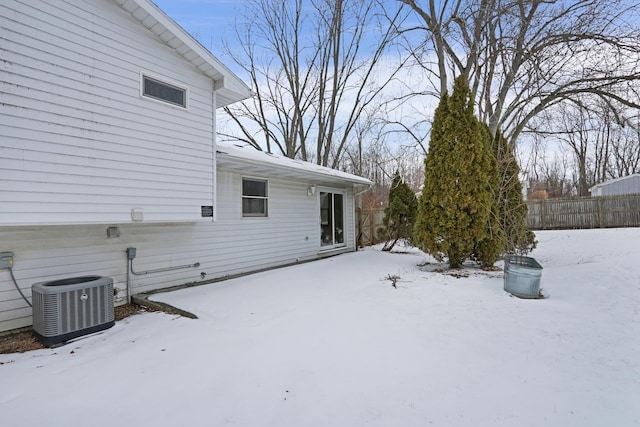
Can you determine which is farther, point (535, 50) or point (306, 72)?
point (306, 72)

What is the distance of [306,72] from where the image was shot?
691 inches

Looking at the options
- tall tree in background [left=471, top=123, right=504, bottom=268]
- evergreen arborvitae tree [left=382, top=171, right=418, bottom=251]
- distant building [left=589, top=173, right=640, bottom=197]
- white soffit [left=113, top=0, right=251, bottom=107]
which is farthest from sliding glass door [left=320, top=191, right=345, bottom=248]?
distant building [left=589, top=173, right=640, bottom=197]

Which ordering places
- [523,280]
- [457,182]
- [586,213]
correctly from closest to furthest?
[523,280] < [457,182] < [586,213]

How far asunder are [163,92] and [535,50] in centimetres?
946

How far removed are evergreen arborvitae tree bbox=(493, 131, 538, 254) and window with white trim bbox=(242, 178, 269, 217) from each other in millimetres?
5340

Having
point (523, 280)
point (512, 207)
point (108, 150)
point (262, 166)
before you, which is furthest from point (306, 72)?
point (523, 280)

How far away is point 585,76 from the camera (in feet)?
28.6

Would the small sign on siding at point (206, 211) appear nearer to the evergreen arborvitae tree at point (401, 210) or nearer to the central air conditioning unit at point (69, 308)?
the central air conditioning unit at point (69, 308)

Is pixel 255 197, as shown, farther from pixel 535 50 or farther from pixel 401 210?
pixel 535 50

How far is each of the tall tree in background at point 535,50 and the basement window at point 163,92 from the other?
5.93 metres

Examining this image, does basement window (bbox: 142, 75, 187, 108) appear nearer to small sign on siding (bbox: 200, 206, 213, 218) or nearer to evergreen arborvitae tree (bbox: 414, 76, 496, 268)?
Answer: small sign on siding (bbox: 200, 206, 213, 218)

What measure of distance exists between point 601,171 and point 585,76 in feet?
79.0

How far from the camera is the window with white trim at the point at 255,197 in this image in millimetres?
7140

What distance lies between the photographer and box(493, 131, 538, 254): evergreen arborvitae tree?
682cm
